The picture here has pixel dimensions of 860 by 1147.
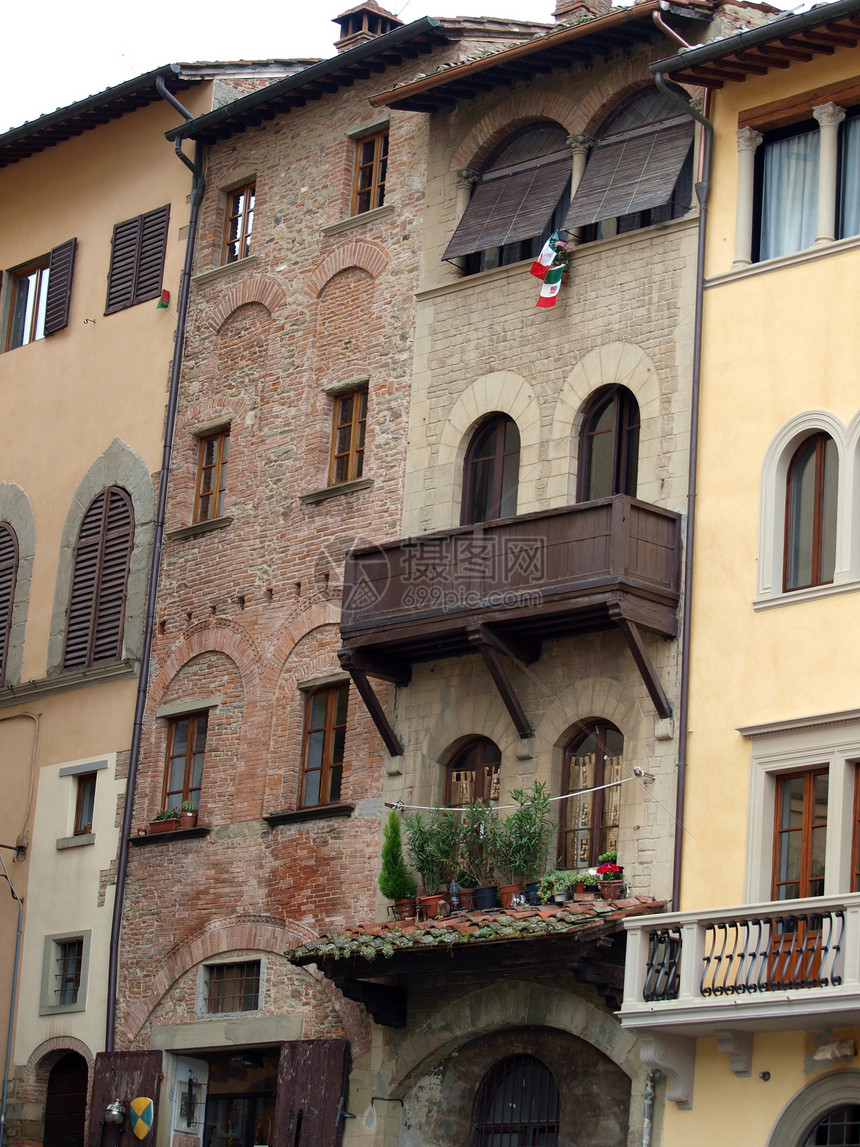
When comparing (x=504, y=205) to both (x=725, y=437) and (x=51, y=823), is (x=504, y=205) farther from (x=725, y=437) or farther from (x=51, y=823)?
(x=51, y=823)

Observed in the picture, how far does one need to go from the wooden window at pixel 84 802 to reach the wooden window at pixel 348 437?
218 inches

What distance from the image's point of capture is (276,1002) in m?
25.0

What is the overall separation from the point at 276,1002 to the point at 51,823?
5.31m

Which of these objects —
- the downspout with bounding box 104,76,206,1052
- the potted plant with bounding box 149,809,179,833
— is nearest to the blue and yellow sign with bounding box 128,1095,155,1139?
the downspout with bounding box 104,76,206,1052

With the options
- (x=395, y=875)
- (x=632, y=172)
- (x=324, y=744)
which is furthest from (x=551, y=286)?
(x=395, y=875)

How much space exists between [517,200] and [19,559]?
32.8 feet

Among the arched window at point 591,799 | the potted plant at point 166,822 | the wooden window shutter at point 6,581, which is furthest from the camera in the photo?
the wooden window shutter at point 6,581

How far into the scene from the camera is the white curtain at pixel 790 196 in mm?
22844

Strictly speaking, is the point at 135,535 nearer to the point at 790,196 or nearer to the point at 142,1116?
the point at 142,1116

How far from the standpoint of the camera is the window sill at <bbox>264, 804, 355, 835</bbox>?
2498cm

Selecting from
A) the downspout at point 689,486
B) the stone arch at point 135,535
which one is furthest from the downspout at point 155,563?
the downspout at point 689,486

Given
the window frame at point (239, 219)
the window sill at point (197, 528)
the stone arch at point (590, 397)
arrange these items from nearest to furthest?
the stone arch at point (590, 397) → the window sill at point (197, 528) → the window frame at point (239, 219)

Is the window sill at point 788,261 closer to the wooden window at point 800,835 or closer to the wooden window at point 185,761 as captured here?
the wooden window at point 800,835

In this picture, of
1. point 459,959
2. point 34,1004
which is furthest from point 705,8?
point 34,1004
